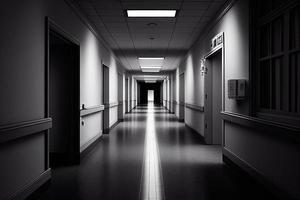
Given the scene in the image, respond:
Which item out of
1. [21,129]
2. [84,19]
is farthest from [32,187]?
[84,19]

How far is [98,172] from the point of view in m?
4.81

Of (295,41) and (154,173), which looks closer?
(295,41)

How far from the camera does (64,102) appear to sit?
5734 millimetres

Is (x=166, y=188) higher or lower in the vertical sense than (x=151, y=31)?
lower

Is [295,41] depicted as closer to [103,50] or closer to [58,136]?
[58,136]

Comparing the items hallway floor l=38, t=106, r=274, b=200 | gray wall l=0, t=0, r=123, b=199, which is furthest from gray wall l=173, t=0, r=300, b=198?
gray wall l=0, t=0, r=123, b=199

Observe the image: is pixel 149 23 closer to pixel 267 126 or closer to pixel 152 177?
pixel 152 177

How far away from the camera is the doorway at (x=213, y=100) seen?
749 cm

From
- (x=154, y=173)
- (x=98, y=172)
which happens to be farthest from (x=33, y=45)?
(x=154, y=173)

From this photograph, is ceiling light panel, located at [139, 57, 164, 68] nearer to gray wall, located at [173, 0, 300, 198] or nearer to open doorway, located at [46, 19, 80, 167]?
gray wall, located at [173, 0, 300, 198]

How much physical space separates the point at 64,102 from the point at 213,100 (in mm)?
3795

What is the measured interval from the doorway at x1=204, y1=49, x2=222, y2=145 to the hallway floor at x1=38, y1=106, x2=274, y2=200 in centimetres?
62

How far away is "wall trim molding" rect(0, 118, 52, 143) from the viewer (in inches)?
111

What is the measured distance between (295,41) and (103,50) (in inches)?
260
